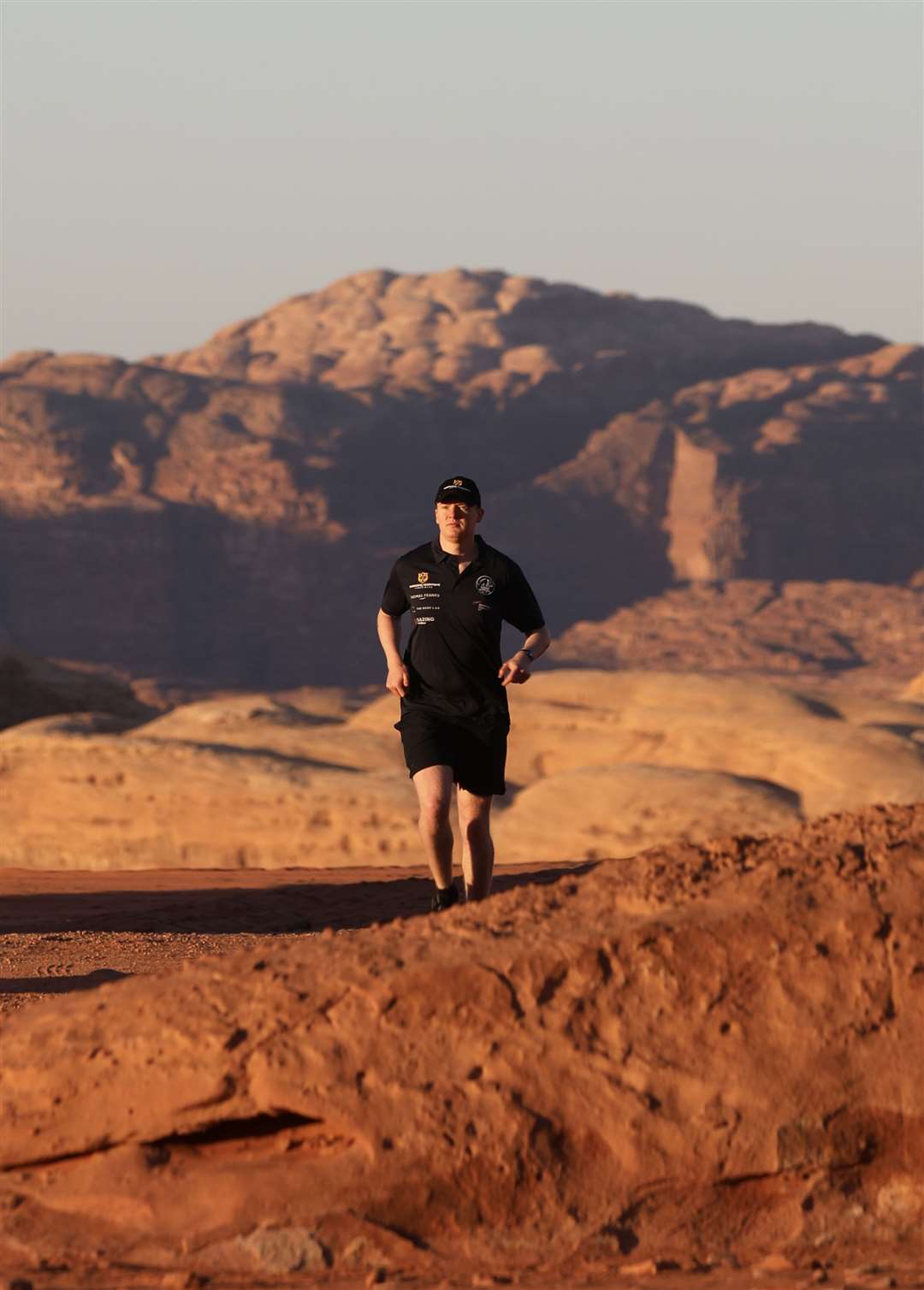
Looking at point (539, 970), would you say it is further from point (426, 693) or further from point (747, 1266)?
point (426, 693)

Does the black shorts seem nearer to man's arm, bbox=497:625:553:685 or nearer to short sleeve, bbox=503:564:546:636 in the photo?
man's arm, bbox=497:625:553:685

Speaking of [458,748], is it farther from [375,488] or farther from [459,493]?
[375,488]

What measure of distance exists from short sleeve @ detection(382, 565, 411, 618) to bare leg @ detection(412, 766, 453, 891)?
538mm

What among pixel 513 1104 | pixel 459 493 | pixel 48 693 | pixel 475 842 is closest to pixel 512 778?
pixel 48 693

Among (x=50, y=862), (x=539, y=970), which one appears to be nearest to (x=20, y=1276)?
(x=539, y=970)

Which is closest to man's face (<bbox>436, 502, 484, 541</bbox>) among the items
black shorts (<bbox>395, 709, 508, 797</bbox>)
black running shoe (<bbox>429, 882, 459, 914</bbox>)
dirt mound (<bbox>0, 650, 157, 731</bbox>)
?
black shorts (<bbox>395, 709, 508, 797</bbox>)

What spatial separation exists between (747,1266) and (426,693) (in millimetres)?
2445

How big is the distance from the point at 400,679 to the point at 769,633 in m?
51.2

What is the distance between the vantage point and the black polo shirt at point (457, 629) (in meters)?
5.61

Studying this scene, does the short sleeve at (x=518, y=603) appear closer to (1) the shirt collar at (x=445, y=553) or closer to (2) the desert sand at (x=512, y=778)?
(1) the shirt collar at (x=445, y=553)

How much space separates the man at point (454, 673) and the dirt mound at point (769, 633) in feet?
151

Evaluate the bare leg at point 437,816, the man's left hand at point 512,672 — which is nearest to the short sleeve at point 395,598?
the man's left hand at point 512,672

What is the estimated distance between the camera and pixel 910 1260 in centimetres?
361

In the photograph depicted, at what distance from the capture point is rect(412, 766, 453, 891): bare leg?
18.3 feet
